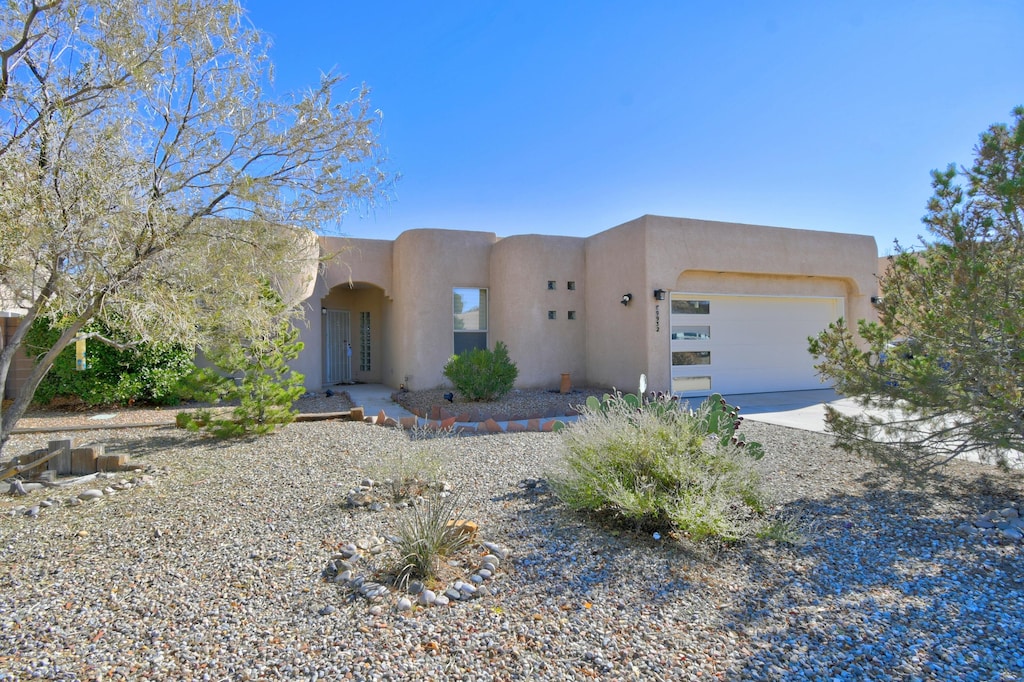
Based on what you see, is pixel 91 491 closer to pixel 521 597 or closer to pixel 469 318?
pixel 521 597

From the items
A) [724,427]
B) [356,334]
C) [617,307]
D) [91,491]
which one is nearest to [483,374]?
[617,307]

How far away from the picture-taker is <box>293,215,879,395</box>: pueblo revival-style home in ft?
39.0

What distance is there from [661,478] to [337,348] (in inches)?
523

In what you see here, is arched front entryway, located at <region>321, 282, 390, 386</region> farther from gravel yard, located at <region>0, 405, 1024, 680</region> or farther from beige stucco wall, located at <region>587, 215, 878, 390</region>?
gravel yard, located at <region>0, 405, 1024, 680</region>

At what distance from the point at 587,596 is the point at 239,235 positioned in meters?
4.73

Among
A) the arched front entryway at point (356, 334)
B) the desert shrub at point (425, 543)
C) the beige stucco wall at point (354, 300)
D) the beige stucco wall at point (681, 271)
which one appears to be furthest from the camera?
the arched front entryway at point (356, 334)

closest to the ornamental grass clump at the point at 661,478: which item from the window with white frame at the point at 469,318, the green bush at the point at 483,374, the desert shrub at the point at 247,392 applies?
the desert shrub at the point at 247,392

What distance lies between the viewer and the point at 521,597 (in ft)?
10.3

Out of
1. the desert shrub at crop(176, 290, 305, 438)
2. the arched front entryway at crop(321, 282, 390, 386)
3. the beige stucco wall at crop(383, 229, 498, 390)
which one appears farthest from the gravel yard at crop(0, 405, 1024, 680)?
the arched front entryway at crop(321, 282, 390, 386)

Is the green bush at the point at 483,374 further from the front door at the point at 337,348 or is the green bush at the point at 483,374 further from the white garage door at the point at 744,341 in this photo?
the front door at the point at 337,348

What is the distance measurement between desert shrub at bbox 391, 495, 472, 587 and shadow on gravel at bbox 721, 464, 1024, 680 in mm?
1750

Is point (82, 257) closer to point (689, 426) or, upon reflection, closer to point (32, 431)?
point (689, 426)

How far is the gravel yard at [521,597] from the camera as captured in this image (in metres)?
2.53

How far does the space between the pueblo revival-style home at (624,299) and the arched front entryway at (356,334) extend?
5.48 ft
